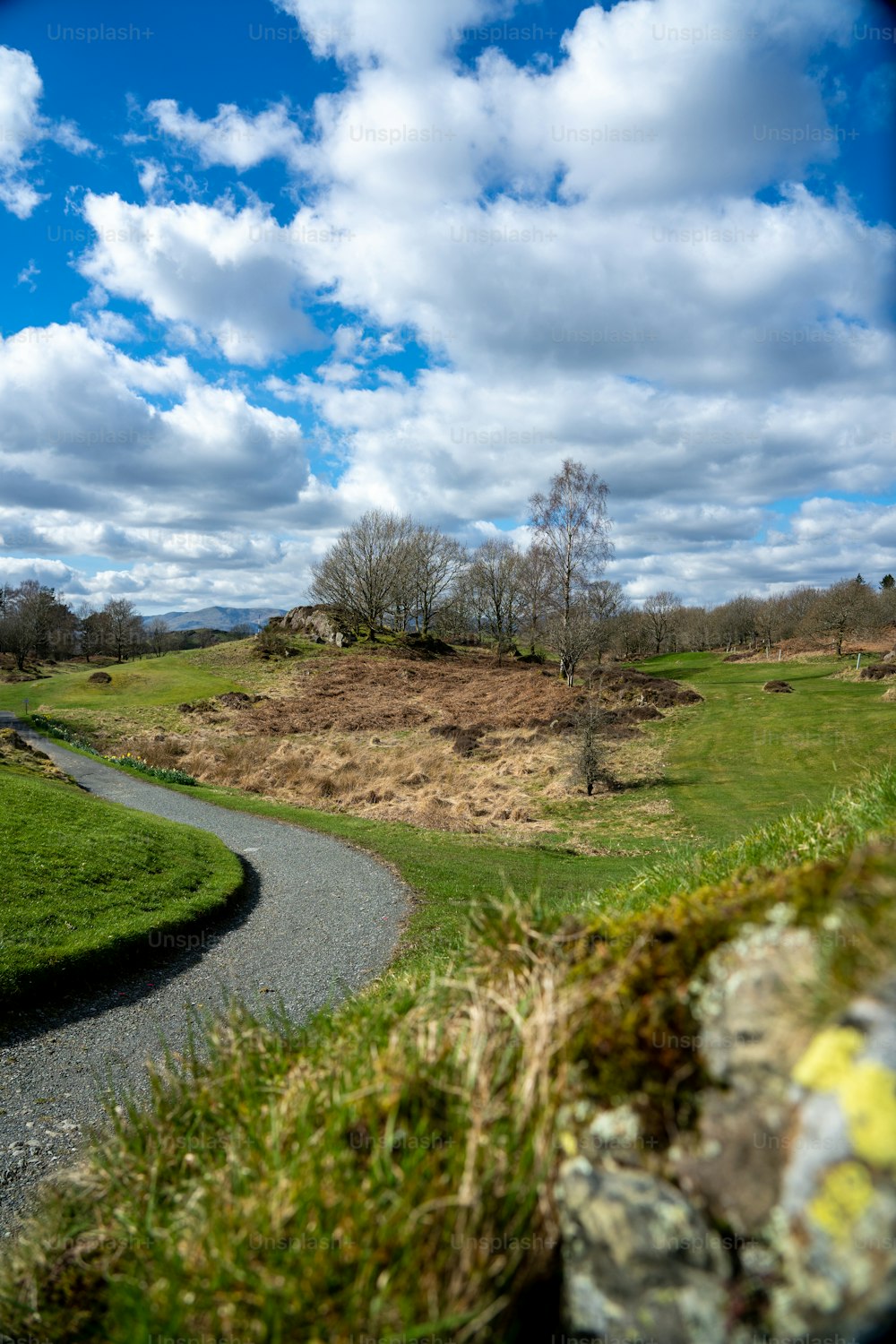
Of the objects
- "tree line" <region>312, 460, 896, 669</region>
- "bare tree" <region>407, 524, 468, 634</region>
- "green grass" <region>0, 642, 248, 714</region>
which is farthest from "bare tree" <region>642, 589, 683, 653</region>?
"green grass" <region>0, 642, 248, 714</region>

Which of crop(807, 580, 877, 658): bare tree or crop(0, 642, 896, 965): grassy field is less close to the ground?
crop(807, 580, 877, 658): bare tree

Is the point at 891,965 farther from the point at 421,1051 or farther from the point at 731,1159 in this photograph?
the point at 421,1051

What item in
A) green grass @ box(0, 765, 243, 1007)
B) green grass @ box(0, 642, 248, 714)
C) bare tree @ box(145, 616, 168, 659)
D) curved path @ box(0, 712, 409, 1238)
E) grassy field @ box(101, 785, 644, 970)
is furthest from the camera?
bare tree @ box(145, 616, 168, 659)

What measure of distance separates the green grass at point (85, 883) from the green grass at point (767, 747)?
40.6 ft

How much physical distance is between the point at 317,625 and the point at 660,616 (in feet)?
190

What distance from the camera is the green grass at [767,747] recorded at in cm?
2186

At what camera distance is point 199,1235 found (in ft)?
6.88

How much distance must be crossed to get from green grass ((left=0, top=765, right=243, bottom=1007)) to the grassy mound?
8.29 metres

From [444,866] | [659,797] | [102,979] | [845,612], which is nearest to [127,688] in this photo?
[444,866]

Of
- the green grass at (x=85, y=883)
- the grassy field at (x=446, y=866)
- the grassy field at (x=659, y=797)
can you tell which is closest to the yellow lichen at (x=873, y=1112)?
the grassy field at (x=659, y=797)

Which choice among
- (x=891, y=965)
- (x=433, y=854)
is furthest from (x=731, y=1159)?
(x=433, y=854)

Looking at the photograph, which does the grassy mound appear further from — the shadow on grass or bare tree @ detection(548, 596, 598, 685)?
bare tree @ detection(548, 596, 598, 685)

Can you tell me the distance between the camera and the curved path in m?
6.76

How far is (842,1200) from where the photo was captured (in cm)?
135
